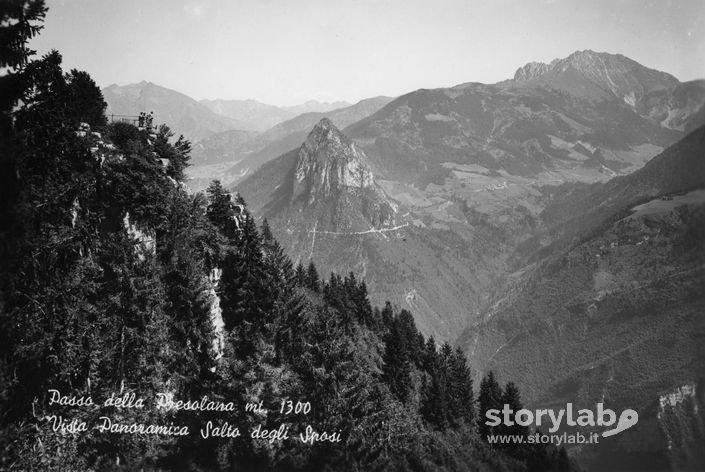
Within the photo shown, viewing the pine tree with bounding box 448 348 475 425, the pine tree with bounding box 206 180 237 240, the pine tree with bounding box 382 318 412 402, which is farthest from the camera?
the pine tree with bounding box 448 348 475 425

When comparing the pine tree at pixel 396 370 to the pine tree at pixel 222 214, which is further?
the pine tree at pixel 396 370

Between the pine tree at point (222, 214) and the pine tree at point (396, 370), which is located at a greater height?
the pine tree at point (222, 214)

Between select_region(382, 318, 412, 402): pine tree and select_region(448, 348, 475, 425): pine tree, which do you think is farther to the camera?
select_region(448, 348, 475, 425): pine tree

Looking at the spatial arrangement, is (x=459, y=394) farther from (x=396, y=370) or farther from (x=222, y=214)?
(x=222, y=214)

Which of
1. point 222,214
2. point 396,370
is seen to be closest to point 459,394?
point 396,370

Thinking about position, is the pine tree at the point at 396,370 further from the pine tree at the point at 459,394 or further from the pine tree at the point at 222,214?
the pine tree at the point at 222,214

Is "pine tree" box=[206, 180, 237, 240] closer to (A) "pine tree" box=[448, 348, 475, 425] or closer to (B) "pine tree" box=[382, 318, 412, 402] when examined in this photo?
(B) "pine tree" box=[382, 318, 412, 402]

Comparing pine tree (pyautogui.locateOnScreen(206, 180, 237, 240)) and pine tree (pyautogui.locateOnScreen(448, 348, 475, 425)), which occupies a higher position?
pine tree (pyautogui.locateOnScreen(206, 180, 237, 240))

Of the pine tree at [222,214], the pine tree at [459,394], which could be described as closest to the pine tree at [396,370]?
the pine tree at [459,394]

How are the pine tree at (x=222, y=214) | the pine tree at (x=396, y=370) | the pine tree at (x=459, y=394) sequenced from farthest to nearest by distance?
1. the pine tree at (x=459, y=394)
2. the pine tree at (x=396, y=370)
3. the pine tree at (x=222, y=214)

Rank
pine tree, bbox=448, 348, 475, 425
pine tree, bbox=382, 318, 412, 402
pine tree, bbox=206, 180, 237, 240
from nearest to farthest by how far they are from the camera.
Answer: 1. pine tree, bbox=206, 180, 237, 240
2. pine tree, bbox=382, 318, 412, 402
3. pine tree, bbox=448, 348, 475, 425

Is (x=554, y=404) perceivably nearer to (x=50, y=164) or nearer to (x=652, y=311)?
(x=652, y=311)

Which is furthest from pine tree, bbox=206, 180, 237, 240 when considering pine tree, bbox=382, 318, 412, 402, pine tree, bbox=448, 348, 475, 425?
pine tree, bbox=448, 348, 475, 425
